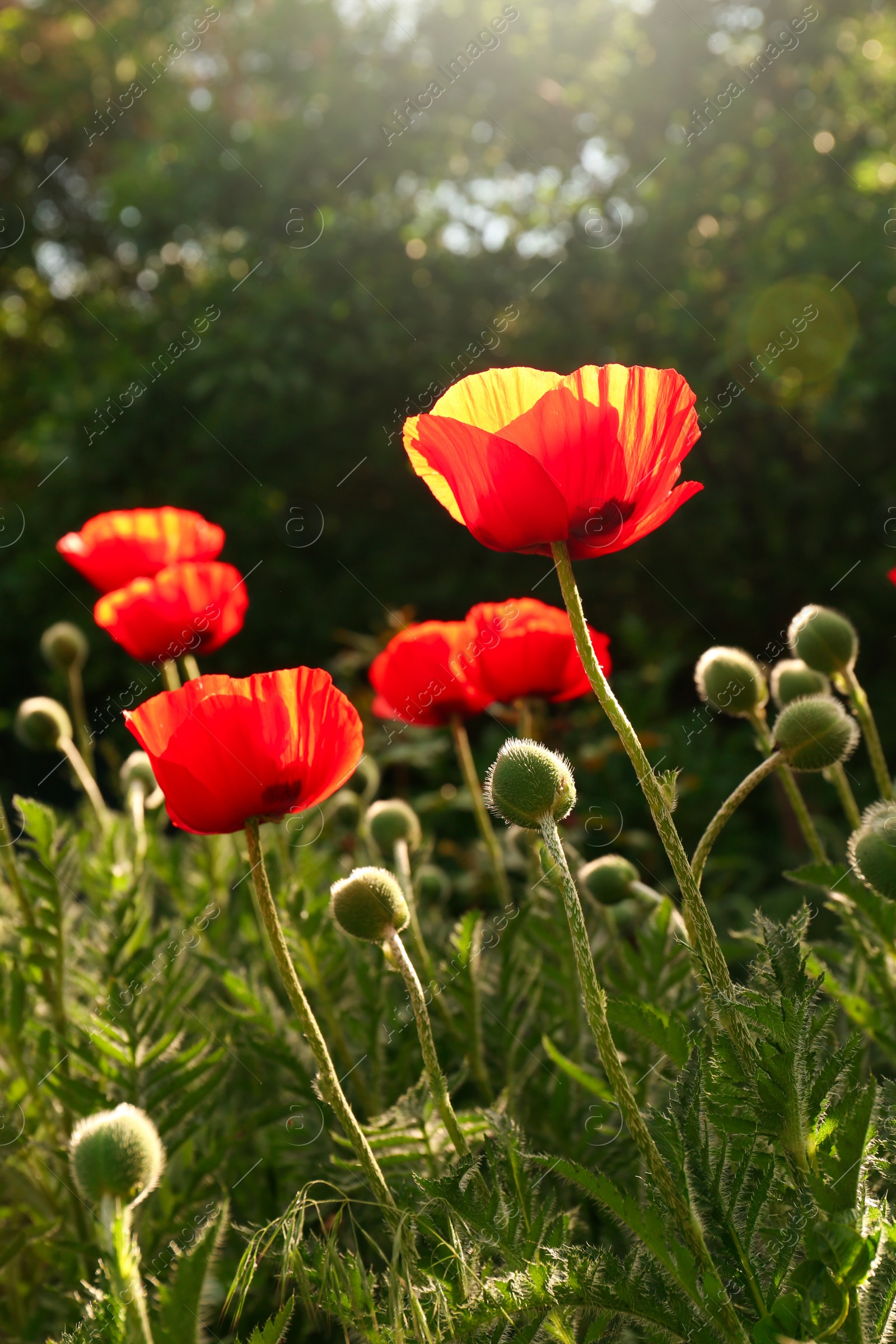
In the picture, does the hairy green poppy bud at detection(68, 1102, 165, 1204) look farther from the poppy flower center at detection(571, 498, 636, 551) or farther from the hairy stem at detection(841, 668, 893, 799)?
the hairy stem at detection(841, 668, 893, 799)

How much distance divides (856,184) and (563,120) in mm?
1466

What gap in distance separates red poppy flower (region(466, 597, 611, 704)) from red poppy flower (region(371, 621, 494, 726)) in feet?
0.20

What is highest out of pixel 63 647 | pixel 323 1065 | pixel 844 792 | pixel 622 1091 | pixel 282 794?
pixel 63 647

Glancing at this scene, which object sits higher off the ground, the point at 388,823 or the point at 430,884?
the point at 388,823

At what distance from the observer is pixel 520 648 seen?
1467 mm

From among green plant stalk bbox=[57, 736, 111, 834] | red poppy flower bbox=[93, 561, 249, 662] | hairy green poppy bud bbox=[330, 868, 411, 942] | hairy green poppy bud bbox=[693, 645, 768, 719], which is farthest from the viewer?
green plant stalk bbox=[57, 736, 111, 834]

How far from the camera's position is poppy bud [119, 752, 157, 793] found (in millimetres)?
1964

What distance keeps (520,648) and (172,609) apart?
2.01 feet

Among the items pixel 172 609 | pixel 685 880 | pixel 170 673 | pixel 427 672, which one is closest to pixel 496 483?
pixel 685 880

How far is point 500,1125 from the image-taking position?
897 mm

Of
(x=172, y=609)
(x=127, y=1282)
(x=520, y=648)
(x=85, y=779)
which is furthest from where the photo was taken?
(x=85, y=779)

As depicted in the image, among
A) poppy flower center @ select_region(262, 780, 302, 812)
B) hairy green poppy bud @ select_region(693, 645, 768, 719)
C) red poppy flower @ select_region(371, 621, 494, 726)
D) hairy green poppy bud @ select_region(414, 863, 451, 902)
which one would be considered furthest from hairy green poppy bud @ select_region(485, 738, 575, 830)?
hairy green poppy bud @ select_region(414, 863, 451, 902)

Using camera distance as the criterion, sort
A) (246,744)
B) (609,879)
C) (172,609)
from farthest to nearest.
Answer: (172,609)
(609,879)
(246,744)

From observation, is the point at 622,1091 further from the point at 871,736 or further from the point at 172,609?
the point at 172,609
